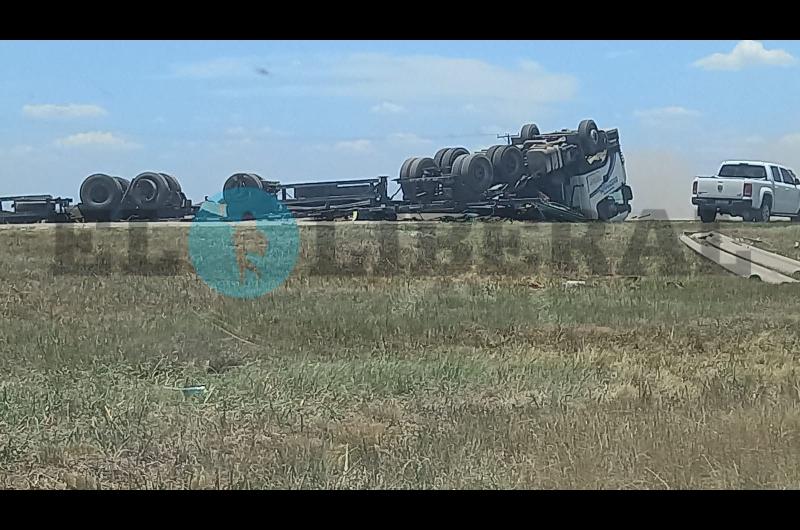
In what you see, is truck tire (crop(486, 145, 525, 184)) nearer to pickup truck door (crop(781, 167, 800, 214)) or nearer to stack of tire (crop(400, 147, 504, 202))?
stack of tire (crop(400, 147, 504, 202))

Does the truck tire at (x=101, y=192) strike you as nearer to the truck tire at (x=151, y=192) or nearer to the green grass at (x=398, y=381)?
the truck tire at (x=151, y=192)

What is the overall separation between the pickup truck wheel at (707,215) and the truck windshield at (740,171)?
0.88 meters

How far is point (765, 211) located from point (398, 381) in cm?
1680

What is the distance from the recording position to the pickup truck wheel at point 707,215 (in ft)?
72.0

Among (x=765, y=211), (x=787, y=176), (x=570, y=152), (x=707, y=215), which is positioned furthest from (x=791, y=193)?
(x=570, y=152)

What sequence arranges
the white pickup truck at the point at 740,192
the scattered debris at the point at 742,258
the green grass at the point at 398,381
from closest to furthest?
1. the green grass at the point at 398,381
2. the scattered debris at the point at 742,258
3. the white pickup truck at the point at 740,192

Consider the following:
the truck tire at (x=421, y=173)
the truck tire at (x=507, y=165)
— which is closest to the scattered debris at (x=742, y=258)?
the truck tire at (x=507, y=165)

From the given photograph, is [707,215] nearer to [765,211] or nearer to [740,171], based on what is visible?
[740,171]

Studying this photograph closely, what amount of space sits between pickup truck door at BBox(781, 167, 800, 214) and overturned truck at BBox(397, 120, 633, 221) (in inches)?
165

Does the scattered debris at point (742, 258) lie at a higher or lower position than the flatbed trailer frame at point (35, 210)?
lower

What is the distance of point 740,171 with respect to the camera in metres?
21.8

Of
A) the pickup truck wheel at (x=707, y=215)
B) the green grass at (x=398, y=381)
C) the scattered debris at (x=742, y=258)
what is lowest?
the green grass at (x=398, y=381)

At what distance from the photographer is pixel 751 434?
224 inches
